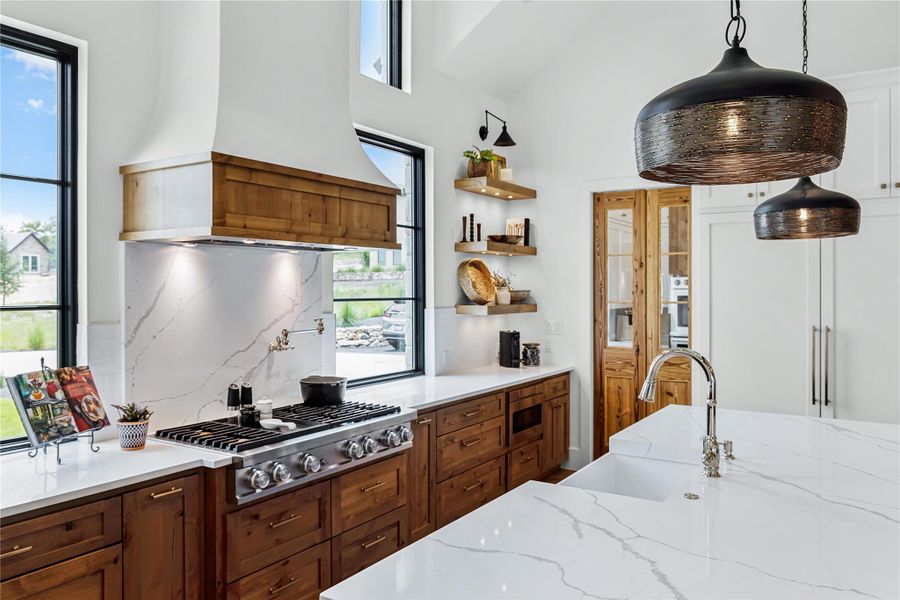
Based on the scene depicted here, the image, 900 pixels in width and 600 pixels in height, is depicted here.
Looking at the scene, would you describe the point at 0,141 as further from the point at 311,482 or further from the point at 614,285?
the point at 614,285

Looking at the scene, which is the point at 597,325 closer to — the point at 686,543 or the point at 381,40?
the point at 381,40

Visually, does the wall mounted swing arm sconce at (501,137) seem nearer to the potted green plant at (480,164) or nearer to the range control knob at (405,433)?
the potted green plant at (480,164)

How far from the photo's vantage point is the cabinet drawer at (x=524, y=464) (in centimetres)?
448

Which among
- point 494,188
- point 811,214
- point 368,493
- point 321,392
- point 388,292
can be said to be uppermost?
point 494,188

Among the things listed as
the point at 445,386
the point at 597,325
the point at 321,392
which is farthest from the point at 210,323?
the point at 597,325

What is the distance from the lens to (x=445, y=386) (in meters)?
4.15

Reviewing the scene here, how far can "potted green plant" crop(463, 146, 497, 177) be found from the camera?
191 inches

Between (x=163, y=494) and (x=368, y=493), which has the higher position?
(x=163, y=494)

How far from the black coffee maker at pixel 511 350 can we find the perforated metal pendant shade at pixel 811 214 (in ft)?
9.28

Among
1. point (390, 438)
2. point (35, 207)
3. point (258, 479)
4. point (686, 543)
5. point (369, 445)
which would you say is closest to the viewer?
point (686, 543)

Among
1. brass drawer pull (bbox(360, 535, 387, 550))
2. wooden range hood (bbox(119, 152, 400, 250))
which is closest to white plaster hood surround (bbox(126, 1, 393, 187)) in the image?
wooden range hood (bbox(119, 152, 400, 250))

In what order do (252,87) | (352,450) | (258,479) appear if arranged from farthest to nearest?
(352,450)
(252,87)
(258,479)

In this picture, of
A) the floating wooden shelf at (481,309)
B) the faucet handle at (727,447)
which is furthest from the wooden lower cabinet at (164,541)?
the floating wooden shelf at (481,309)

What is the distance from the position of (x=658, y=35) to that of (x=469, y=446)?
3246 mm
